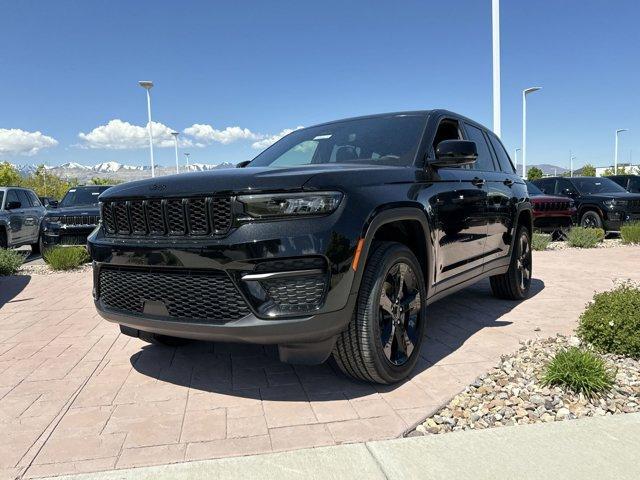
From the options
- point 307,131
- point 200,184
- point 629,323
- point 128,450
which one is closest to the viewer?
point 128,450

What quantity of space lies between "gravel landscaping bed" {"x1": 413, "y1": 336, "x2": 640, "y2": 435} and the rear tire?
6.72 feet

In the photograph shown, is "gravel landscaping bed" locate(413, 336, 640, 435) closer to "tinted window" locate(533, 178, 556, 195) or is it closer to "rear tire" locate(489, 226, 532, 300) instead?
"rear tire" locate(489, 226, 532, 300)

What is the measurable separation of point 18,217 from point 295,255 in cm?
1097

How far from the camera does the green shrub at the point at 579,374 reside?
9.76ft

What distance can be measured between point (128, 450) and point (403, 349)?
170 centimetres

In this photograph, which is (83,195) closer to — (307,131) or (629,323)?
(307,131)

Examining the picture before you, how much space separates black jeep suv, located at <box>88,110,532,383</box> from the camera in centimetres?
259

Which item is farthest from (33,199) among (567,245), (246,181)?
(567,245)

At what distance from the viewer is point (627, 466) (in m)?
2.22

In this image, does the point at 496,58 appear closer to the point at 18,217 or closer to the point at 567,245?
the point at 567,245

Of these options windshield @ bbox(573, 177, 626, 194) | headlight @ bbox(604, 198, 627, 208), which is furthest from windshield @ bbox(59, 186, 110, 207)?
headlight @ bbox(604, 198, 627, 208)

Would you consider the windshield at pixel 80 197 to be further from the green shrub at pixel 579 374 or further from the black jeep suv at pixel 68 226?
the green shrub at pixel 579 374

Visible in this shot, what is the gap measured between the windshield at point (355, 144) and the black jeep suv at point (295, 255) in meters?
0.03

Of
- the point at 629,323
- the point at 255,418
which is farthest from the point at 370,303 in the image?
the point at 629,323
